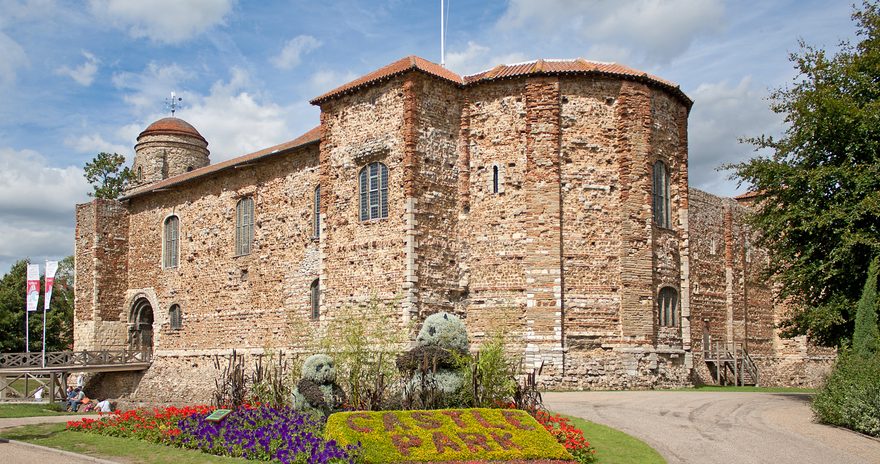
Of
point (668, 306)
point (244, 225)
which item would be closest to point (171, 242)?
point (244, 225)

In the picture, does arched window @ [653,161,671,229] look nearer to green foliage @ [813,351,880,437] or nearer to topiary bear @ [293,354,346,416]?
green foliage @ [813,351,880,437]

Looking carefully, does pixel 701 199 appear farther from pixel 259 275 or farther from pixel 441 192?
pixel 259 275

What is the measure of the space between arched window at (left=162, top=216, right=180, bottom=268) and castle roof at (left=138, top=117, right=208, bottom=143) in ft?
35.5

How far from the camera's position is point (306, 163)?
2877 centimetres

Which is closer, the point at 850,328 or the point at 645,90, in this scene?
the point at 850,328

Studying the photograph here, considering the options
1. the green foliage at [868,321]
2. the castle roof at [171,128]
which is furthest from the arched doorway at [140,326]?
the green foliage at [868,321]

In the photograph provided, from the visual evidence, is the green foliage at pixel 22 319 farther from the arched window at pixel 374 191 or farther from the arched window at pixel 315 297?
the arched window at pixel 374 191

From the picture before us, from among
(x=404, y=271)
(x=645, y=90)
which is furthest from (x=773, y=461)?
(x=645, y=90)

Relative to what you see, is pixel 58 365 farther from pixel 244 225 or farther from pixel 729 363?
pixel 729 363

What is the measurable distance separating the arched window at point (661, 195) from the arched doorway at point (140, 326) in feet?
80.2

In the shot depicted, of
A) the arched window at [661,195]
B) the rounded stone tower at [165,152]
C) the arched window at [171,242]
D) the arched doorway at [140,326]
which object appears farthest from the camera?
the rounded stone tower at [165,152]

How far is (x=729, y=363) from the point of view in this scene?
29.3 metres

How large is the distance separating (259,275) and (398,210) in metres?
9.39

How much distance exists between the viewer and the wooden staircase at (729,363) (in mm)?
28266
